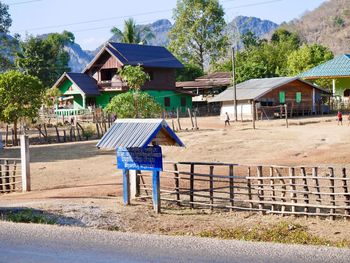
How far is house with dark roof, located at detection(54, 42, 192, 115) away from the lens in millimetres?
56500

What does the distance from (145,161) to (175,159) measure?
13310mm

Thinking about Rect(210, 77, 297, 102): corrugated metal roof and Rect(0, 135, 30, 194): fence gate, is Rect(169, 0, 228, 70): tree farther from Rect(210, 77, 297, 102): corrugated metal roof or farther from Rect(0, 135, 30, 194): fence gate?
Rect(0, 135, 30, 194): fence gate

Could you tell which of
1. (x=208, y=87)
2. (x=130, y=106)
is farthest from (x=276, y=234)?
(x=208, y=87)

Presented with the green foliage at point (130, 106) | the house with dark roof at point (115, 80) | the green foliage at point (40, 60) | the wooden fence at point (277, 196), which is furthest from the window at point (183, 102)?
the wooden fence at point (277, 196)

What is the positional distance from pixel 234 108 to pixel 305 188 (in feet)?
113

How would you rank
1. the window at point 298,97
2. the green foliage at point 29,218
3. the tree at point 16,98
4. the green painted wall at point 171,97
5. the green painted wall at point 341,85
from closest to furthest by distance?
the green foliage at point 29,218 → the tree at point 16,98 → the window at point 298,97 → the green painted wall at point 341,85 → the green painted wall at point 171,97

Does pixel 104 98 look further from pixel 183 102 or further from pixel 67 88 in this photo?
pixel 183 102

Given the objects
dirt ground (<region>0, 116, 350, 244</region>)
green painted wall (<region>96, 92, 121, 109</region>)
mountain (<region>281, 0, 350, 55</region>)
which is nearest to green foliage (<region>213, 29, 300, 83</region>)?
green painted wall (<region>96, 92, 121, 109</region>)

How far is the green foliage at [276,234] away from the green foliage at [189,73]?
65.9 metres

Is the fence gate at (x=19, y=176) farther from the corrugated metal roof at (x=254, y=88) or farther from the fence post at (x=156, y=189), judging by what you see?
the corrugated metal roof at (x=254, y=88)

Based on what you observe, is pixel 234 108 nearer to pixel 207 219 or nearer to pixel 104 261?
pixel 207 219

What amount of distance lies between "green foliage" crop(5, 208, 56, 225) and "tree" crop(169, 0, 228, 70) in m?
61.4

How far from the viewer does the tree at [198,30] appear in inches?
2921

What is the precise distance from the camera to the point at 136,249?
10914 mm
